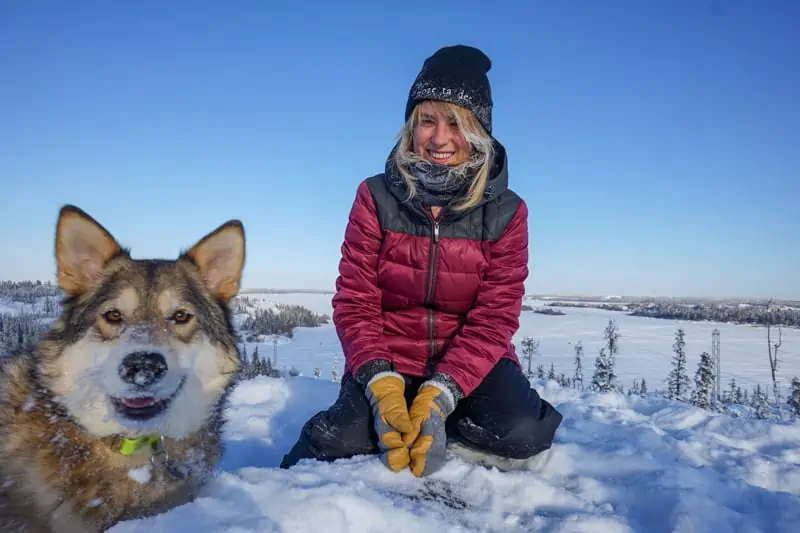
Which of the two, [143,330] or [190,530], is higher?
[143,330]

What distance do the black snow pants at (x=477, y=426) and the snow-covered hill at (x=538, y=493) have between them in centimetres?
29

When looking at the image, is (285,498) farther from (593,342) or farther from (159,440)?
(593,342)

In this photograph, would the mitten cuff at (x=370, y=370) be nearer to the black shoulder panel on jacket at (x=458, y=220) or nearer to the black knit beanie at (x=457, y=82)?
the black shoulder panel on jacket at (x=458, y=220)

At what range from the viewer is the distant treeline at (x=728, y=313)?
115 metres

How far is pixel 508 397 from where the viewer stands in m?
3.89

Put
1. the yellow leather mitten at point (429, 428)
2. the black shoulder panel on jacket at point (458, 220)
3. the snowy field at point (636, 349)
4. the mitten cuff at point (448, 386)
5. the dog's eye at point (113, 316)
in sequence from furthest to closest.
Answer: the snowy field at point (636, 349), the black shoulder panel on jacket at point (458, 220), the mitten cuff at point (448, 386), the yellow leather mitten at point (429, 428), the dog's eye at point (113, 316)

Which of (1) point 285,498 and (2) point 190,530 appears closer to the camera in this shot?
(2) point 190,530

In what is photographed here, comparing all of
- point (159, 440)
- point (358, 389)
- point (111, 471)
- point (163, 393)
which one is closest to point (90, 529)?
point (111, 471)

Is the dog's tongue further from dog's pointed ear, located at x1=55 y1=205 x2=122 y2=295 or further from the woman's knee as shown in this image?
the woman's knee

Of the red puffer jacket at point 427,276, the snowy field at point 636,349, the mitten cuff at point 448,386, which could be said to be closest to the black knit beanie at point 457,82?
the red puffer jacket at point 427,276

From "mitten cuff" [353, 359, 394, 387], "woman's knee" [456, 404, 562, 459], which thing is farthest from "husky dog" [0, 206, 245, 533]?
"woman's knee" [456, 404, 562, 459]

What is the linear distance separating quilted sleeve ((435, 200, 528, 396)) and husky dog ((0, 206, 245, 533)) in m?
1.88

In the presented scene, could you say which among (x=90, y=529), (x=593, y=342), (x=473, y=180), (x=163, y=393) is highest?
(x=473, y=180)

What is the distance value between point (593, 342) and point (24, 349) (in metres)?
121
